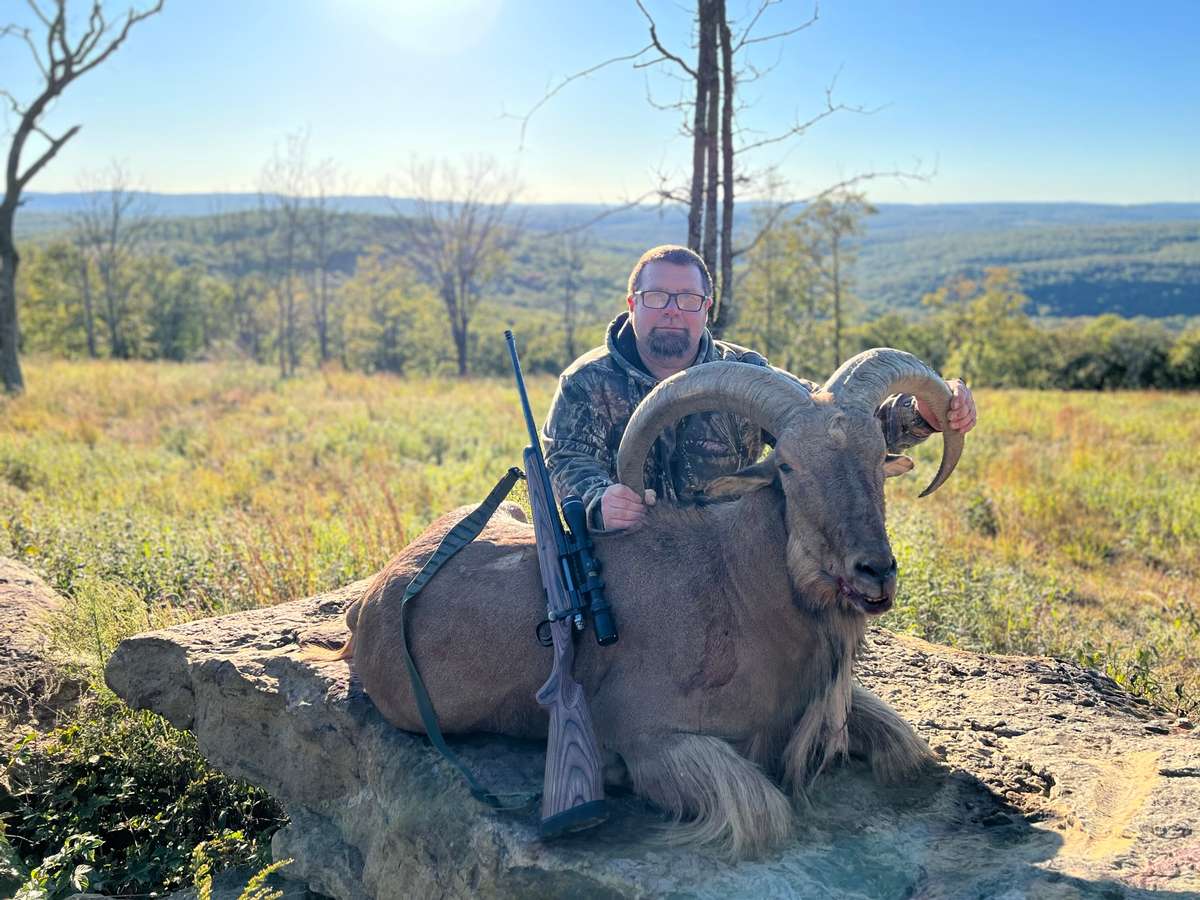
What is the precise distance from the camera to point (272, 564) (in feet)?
23.3

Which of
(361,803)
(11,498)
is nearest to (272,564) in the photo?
(361,803)

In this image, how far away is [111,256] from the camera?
52.5m

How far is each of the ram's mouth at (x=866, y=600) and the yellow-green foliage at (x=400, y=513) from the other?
3.22m

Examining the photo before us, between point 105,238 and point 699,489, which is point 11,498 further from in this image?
point 105,238

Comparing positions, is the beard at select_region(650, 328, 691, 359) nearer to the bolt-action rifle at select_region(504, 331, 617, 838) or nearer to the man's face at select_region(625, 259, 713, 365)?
the man's face at select_region(625, 259, 713, 365)

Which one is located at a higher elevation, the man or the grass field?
the man

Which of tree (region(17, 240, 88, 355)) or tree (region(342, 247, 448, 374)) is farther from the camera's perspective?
tree (region(342, 247, 448, 374))

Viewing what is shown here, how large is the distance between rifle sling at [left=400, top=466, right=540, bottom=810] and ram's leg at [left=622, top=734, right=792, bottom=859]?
1.73 feet

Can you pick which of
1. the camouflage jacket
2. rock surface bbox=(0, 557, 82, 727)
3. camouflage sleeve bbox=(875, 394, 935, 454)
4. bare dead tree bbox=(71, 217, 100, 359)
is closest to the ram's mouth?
camouflage sleeve bbox=(875, 394, 935, 454)

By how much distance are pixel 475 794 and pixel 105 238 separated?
60.3 m

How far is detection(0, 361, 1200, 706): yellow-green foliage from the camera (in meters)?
6.59

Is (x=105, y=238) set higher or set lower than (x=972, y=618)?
higher

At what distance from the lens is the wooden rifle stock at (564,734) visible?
11.1 feet

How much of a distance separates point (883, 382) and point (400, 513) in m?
6.22
